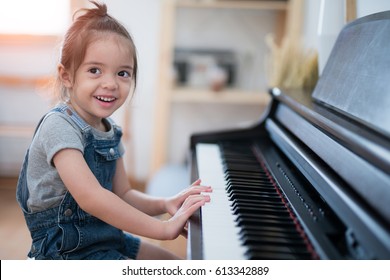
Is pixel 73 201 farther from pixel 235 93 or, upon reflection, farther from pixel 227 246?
pixel 235 93

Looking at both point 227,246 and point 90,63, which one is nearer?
point 227,246

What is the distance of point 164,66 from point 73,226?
2213mm

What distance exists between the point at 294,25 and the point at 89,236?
7.89 feet

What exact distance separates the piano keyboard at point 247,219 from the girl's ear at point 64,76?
434 millimetres

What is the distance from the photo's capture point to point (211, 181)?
4.42ft

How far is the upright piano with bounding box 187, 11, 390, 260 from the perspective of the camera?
0.85m

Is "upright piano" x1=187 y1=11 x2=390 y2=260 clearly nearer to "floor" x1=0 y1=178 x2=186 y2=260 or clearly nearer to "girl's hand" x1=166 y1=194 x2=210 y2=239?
"girl's hand" x1=166 y1=194 x2=210 y2=239

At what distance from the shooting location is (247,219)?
1.01 m

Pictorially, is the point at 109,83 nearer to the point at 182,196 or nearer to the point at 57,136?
the point at 57,136

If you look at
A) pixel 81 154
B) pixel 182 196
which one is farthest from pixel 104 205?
pixel 182 196

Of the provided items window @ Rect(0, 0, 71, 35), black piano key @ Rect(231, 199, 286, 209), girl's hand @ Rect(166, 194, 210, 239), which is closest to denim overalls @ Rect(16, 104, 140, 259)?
girl's hand @ Rect(166, 194, 210, 239)

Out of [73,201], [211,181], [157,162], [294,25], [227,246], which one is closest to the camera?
[227,246]

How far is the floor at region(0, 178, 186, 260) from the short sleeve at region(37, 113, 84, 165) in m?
0.97
